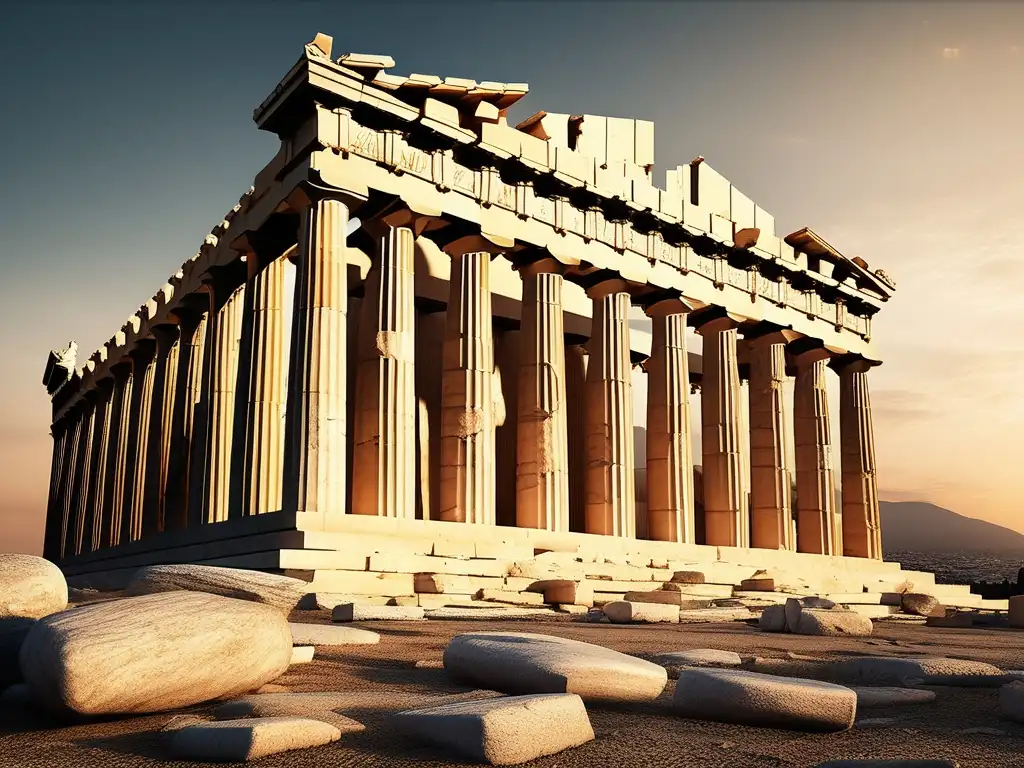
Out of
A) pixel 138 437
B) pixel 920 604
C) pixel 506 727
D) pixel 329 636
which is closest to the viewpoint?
pixel 506 727

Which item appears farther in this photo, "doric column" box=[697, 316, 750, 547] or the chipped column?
"doric column" box=[697, 316, 750, 547]

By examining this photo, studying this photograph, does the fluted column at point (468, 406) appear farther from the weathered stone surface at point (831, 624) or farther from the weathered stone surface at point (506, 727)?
the weathered stone surface at point (506, 727)

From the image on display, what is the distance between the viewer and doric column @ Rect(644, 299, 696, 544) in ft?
93.7

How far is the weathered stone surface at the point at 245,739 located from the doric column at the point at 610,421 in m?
22.3

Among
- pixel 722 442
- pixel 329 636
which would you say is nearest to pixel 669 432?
pixel 722 442

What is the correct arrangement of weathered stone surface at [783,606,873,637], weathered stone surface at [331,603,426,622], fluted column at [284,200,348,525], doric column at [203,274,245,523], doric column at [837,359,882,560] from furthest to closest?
doric column at [837,359,882,560]
doric column at [203,274,245,523]
fluted column at [284,200,348,525]
weathered stone surface at [331,603,426,622]
weathered stone surface at [783,606,873,637]

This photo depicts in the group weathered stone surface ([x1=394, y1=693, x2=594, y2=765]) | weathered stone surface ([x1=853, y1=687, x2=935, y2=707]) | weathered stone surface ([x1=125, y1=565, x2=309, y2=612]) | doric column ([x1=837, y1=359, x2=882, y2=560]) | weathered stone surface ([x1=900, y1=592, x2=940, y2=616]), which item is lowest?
weathered stone surface ([x1=900, y1=592, x2=940, y2=616])

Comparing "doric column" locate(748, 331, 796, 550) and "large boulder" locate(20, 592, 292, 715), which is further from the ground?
"doric column" locate(748, 331, 796, 550)

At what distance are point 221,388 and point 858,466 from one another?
73.1 ft

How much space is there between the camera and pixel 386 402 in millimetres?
22406

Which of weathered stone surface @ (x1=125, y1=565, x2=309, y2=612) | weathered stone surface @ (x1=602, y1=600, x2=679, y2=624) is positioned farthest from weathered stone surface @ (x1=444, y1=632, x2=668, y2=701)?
weathered stone surface @ (x1=602, y1=600, x2=679, y2=624)

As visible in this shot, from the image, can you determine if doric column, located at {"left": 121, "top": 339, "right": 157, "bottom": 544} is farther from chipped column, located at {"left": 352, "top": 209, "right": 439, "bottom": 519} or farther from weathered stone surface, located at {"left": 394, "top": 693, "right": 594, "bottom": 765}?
weathered stone surface, located at {"left": 394, "top": 693, "right": 594, "bottom": 765}

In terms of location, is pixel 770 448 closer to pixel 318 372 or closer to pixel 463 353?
pixel 463 353

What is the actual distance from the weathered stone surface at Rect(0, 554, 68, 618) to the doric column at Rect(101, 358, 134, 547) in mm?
30509
